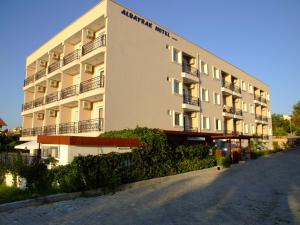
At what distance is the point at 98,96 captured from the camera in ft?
72.2

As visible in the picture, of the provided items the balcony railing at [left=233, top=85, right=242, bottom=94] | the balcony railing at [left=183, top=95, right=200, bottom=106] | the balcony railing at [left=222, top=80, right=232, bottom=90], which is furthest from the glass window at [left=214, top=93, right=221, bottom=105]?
the balcony railing at [left=233, top=85, right=242, bottom=94]

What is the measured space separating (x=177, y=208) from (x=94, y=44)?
1744cm

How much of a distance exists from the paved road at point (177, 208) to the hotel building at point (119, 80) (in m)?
9.73

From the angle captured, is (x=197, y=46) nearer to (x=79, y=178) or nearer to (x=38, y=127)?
(x=38, y=127)

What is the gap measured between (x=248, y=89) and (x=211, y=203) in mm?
39299

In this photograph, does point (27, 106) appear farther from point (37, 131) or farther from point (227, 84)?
point (227, 84)

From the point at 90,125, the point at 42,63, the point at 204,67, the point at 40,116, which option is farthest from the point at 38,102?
the point at 204,67

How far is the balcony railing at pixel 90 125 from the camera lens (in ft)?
68.6

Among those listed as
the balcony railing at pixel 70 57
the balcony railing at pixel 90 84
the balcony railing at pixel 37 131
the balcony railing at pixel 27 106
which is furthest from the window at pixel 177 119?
the balcony railing at pixel 27 106

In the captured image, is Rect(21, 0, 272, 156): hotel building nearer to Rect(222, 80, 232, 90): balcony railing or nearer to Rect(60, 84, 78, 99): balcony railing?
Rect(60, 84, 78, 99): balcony railing

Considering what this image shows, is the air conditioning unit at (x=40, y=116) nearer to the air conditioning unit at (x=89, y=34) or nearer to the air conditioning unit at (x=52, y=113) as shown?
the air conditioning unit at (x=52, y=113)

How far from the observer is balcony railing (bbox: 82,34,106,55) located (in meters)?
21.8

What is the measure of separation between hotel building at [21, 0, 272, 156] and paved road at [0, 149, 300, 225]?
383 inches

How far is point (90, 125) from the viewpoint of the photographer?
73.2ft
